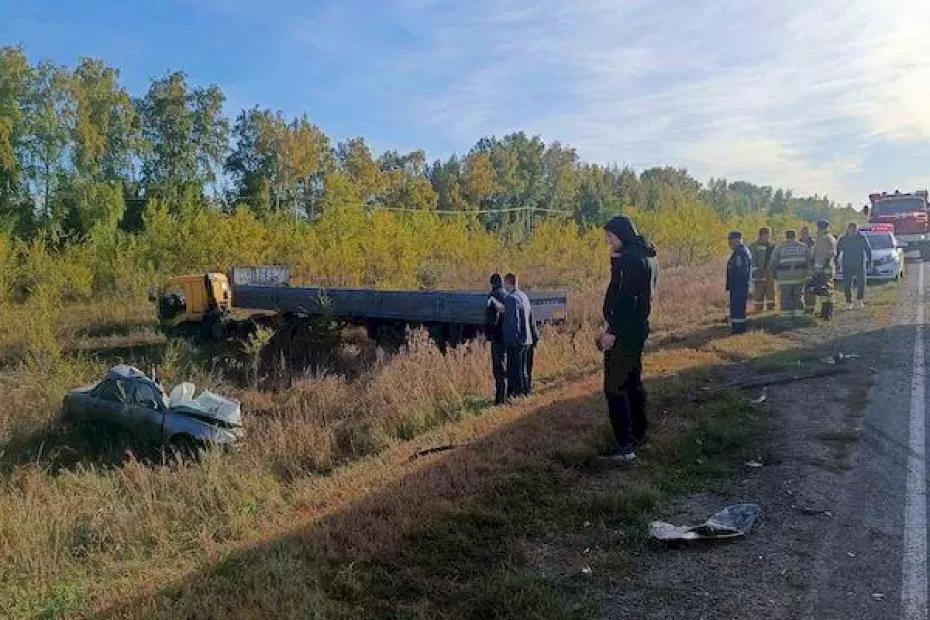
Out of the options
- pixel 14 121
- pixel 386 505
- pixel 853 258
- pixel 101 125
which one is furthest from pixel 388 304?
pixel 101 125

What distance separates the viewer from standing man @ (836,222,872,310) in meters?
14.5

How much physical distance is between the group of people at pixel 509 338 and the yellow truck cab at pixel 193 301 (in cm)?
1326

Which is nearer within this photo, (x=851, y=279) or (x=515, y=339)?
(x=515, y=339)

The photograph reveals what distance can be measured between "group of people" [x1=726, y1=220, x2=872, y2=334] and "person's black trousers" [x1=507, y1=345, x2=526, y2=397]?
4.91 metres

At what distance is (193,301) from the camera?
2019cm

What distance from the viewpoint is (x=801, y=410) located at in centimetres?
685

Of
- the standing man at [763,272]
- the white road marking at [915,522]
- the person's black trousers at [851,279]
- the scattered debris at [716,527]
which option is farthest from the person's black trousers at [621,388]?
the person's black trousers at [851,279]

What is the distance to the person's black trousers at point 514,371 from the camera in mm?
9055

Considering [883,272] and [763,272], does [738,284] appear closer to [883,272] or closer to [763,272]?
[763,272]

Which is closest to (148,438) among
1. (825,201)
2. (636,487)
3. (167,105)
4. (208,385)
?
(208,385)

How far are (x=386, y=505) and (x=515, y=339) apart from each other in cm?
460

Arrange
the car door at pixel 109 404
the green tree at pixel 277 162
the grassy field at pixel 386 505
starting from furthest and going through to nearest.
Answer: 1. the green tree at pixel 277 162
2. the car door at pixel 109 404
3. the grassy field at pixel 386 505

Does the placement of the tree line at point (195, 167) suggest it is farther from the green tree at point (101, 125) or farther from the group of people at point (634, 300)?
the group of people at point (634, 300)

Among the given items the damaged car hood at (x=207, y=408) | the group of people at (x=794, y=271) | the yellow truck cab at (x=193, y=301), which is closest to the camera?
the damaged car hood at (x=207, y=408)
